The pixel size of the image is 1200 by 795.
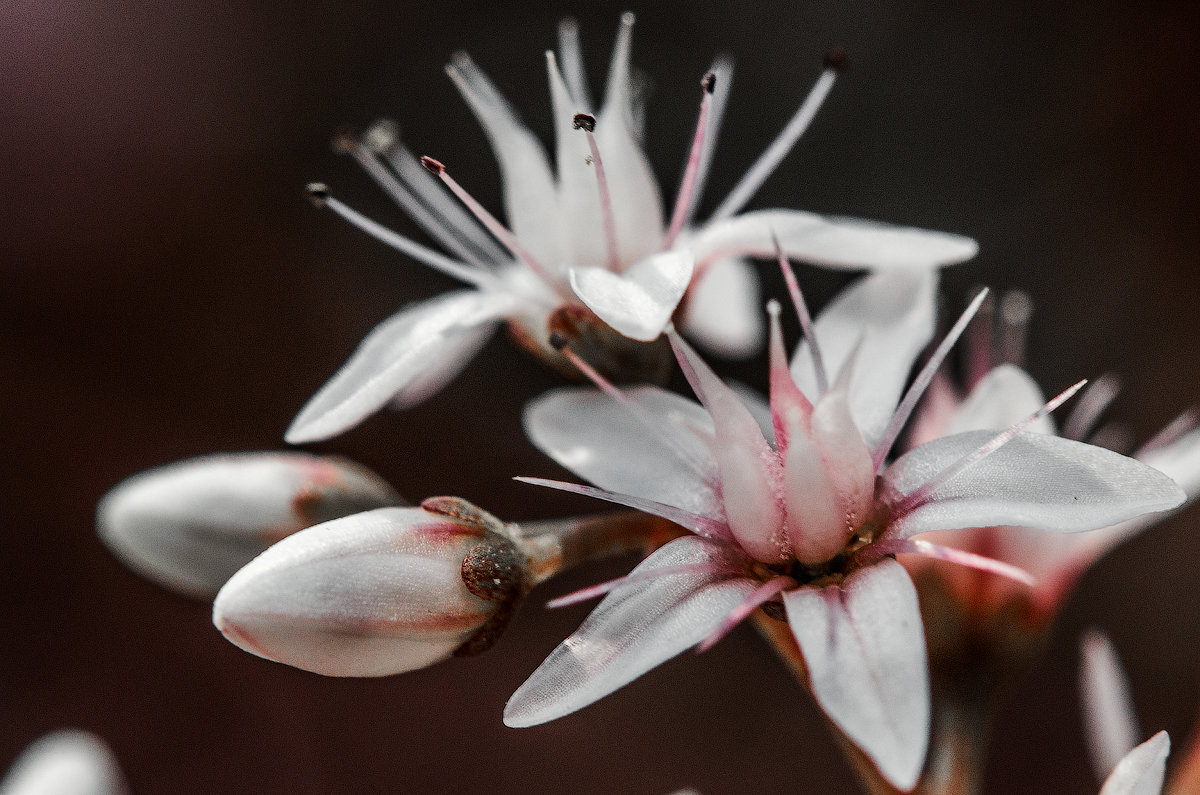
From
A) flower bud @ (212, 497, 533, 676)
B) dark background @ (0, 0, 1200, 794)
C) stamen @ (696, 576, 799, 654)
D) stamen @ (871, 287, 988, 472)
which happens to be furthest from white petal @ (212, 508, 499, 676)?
dark background @ (0, 0, 1200, 794)

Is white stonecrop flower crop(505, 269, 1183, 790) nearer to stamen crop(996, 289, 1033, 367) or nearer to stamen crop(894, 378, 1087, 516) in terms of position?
stamen crop(894, 378, 1087, 516)

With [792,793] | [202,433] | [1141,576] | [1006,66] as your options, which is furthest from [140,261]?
[1141,576]

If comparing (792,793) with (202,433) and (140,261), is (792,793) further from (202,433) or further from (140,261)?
(140,261)

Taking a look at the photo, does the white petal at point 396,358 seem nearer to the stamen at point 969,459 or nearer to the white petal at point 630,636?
the white petal at point 630,636

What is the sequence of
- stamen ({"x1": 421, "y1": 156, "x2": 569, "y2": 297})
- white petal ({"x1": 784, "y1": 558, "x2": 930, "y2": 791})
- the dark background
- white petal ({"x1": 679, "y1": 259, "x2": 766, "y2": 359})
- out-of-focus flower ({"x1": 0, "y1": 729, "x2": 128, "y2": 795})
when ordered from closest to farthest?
white petal ({"x1": 784, "y1": 558, "x2": 930, "y2": 791}) < stamen ({"x1": 421, "y1": 156, "x2": 569, "y2": 297}) < out-of-focus flower ({"x1": 0, "y1": 729, "x2": 128, "y2": 795}) < white petal ({"x1": 679, "y1": 259, "x2": 766, "y2": 359}) < the dark background

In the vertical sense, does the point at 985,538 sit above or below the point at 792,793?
above

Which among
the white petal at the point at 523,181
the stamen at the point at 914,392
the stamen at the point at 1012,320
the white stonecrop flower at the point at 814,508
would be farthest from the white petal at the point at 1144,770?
the white petal at the point at 523,181

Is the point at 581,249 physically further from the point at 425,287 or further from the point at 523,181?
the point at 425,287
